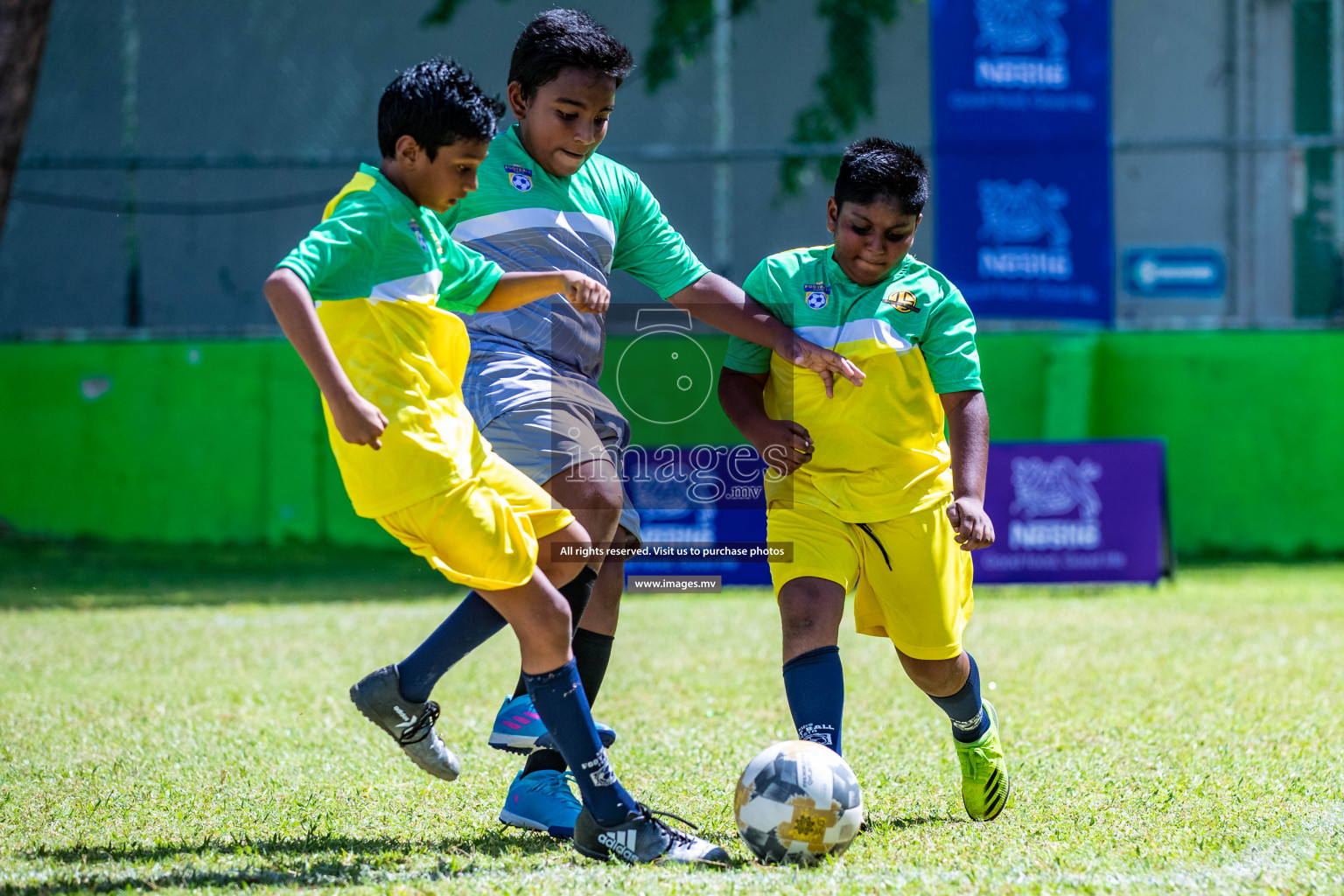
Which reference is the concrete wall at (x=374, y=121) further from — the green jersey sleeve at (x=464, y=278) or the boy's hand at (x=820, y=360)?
the green jersey sleeve at (x=464, y=278)

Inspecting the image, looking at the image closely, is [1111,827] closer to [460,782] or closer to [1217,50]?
[460,782]

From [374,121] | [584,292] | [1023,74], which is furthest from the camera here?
[374,121]

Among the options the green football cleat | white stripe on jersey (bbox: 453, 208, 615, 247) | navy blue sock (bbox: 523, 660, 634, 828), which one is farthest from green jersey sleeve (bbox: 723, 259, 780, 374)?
the green football cleat

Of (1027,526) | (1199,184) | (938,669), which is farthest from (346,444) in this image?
(1199,184)

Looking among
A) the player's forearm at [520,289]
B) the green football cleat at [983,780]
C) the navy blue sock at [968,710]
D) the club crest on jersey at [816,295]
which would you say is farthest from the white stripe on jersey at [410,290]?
the green football cleat at [983,780]

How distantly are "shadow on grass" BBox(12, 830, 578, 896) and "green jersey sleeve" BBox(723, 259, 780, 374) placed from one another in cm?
134

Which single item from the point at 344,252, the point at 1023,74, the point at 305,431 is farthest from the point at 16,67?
the point at 344,252

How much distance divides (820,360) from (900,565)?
1.86 ft

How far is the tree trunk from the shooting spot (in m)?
9.40

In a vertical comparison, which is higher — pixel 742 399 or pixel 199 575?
pixel 742 399

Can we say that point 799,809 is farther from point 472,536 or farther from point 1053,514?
point 1053,514

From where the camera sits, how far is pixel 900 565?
3.50 metres

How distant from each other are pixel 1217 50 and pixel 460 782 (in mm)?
14029

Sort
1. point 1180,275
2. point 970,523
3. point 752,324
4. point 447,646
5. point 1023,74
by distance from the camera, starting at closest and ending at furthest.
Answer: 1. point 447,646
2. point 970,523
3. point 752,324
4. point 1023,74
5. point 1180,275
